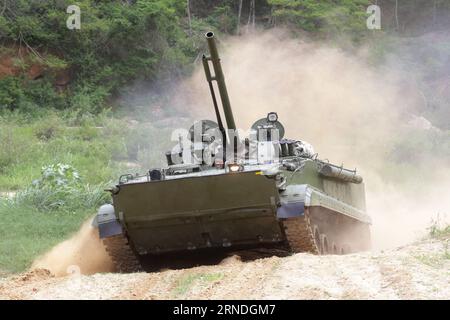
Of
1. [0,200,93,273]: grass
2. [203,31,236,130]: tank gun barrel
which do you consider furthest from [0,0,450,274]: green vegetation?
[203,31,236,130]: tank gun barrel

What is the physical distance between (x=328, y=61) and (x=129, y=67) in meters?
5.95

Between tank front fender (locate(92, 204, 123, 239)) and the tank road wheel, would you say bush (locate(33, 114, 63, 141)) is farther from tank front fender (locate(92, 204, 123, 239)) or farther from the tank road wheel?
the tank road wheel

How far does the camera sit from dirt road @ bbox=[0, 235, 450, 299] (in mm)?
7547

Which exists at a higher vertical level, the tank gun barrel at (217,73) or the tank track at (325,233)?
the tank gun barrel at (217,73)

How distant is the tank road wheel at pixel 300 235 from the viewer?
10719mm

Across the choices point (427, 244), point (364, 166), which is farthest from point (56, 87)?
point (427, 244)

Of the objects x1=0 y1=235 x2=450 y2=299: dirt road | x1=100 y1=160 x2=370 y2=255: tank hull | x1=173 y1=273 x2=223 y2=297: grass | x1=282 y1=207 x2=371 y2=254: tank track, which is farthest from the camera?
x1=282 y1=207 x2=371 y2=254: tank track

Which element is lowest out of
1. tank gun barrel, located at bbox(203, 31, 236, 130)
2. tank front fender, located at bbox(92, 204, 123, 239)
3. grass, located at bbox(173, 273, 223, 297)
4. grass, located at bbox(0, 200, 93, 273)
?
grass, located at bbox(0, 200, 93, 273)

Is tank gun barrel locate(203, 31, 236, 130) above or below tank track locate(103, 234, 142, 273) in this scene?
above

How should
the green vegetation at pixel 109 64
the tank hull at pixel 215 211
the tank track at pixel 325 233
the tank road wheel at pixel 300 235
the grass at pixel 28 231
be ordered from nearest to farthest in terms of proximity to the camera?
the tank hull at pixel 215 211, the tank road wheel at pixel 300 235, the tank track at pixel 325 233, the grass at pixel 28 231, the green vegetation at pixel 109 64

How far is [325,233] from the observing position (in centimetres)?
1223

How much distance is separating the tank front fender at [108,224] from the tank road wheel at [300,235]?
1.94m

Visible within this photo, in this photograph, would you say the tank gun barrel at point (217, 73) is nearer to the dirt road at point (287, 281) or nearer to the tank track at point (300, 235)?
the tank track at point (300, 235)

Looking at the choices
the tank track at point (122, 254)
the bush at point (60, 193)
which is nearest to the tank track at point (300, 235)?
the tank track at point (122, 254)
